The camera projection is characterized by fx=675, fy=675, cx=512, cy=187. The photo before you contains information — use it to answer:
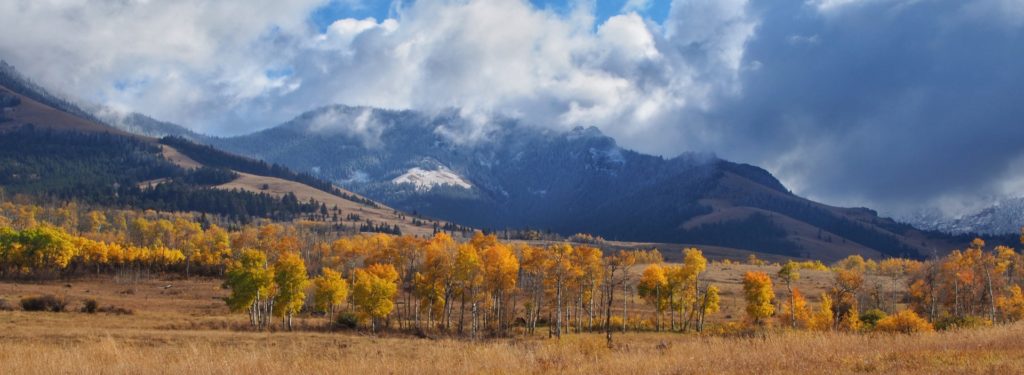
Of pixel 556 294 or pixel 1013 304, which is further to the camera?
pixel 556 294

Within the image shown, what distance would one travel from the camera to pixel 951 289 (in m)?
97.9

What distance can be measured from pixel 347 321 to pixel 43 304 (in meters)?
41.4

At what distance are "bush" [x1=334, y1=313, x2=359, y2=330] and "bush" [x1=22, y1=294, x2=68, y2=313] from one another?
121ft

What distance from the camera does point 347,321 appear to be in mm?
89750

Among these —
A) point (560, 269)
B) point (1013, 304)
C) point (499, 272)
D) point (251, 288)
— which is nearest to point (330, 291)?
point (251, 288)

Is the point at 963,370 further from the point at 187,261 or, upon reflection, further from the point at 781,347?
the point at 187,261

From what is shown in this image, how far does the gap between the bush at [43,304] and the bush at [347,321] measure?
121 ft

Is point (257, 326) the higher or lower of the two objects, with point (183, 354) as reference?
lower

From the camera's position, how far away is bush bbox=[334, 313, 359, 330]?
3494 inches

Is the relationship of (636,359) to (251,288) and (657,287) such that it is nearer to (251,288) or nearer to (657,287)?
(251,288)

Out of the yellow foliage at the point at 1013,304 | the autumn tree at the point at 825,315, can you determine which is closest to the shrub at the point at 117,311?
the autumn tree at the point at 825,315

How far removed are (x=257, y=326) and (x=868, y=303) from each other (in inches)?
3900

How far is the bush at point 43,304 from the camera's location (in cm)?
8981

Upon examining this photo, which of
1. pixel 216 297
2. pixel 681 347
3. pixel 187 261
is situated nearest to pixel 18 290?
pixel 216 297
